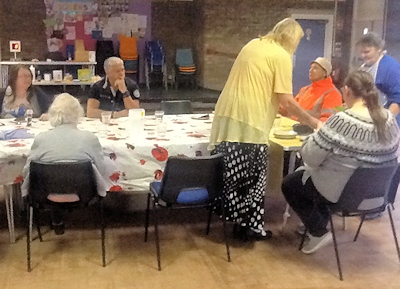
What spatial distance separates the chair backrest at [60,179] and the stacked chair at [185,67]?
22.4 ft

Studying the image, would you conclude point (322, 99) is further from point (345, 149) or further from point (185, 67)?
point (185, 67)

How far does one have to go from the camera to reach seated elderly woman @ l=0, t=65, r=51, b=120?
409 cm

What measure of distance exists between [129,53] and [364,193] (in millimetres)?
7304

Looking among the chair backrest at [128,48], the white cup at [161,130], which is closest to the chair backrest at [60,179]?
the white cup at [161,130]

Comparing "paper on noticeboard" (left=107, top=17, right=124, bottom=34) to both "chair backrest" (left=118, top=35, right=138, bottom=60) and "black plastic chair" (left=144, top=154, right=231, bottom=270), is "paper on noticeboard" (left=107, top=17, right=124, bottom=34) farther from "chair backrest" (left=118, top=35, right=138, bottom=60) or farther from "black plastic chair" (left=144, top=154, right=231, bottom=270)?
"black plastic chair" (left=144, top=154, right=231, bottom=270)

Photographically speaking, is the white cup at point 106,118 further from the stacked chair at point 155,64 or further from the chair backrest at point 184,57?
the chair backrest at point 184,57

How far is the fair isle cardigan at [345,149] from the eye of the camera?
281cm

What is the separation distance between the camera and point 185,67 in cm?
961

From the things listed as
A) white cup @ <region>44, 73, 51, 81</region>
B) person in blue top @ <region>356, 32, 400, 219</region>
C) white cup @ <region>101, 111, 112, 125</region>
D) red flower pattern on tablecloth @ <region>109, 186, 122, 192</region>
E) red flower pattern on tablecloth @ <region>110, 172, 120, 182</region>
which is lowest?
red flower pattern on tablecloth @ <region>109, 186, 122, 192</region>

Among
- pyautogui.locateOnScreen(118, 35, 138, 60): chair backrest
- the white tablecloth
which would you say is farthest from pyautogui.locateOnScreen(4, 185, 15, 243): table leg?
pyautogui.locateOnScreen(118, 35, 138, 60): chair backrest

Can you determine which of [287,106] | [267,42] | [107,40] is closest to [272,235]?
[287,106]

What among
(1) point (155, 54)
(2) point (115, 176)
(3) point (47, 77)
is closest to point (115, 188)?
(2) point (115, 176)

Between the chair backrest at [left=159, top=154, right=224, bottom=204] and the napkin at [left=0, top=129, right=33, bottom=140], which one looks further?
the napkin at [left=0, top=129, right=33, bottom=140]

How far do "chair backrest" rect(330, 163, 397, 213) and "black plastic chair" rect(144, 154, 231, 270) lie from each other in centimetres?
69
